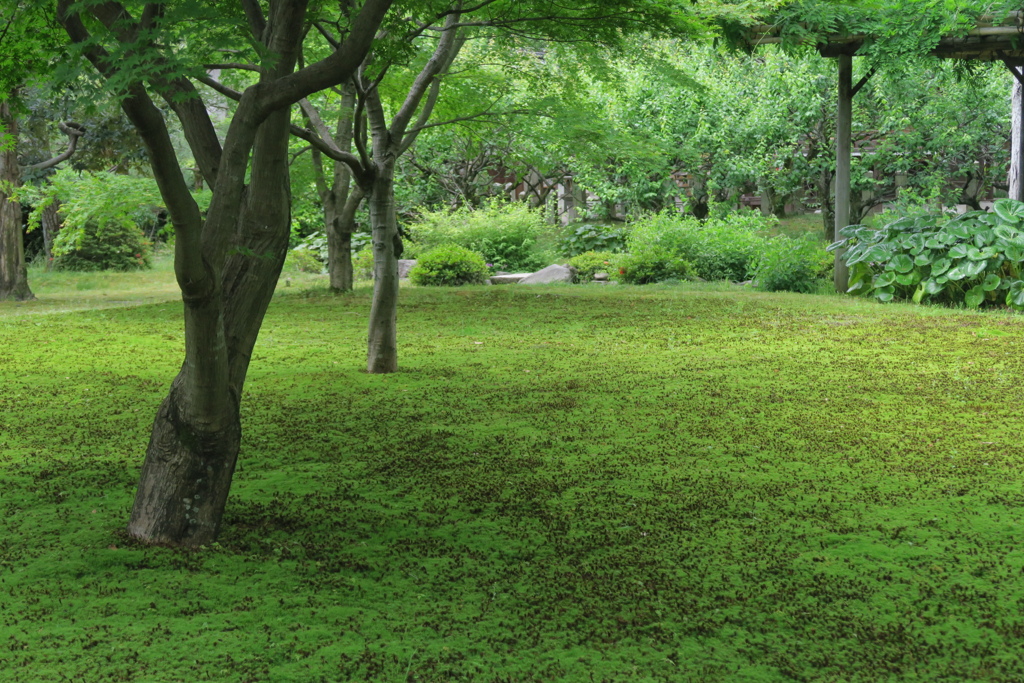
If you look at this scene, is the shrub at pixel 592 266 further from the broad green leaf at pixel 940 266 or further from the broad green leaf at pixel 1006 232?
the broad green leaf at pixel 1006 232

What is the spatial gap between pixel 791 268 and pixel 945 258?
275 centimetres

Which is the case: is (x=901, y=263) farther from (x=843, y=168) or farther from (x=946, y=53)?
(x=946, y=53)

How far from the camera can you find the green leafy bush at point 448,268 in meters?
15.7

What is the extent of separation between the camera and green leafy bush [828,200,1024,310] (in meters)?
11.0

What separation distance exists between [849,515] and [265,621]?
8.21ft

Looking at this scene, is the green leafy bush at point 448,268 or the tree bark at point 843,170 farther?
the green leafy bush at point 448,268

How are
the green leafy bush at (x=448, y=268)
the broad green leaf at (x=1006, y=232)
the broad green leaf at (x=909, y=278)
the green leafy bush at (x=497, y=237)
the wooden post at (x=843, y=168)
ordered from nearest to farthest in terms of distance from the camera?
the broad green leaf at (x=1006, y=232) → the broad green leaf at (x=909, y=278) → the wooden post at (x=843, y=168) → the green leafy bush at (x=448, y=268) → the green leafy bush at (x=497, y=237)

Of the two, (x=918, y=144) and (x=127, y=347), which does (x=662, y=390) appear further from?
(x=918, y=144)

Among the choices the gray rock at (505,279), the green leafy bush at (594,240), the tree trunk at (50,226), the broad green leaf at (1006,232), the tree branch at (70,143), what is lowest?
the gray rock at (505,279)

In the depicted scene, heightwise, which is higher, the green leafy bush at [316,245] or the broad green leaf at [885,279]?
the green leafy bush at [316,245]

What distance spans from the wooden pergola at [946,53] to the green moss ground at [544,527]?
17.9 ft

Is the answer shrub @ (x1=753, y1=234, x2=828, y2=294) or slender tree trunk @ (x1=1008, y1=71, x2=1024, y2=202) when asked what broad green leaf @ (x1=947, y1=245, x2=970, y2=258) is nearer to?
shrub @ (x1=753, y1=234, x2=828, y2=294)

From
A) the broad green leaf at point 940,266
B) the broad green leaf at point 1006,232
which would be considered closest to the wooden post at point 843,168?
the broad green leaf at point 940,266

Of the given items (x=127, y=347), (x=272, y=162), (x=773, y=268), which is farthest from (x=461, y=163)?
(x=272, y=162)
